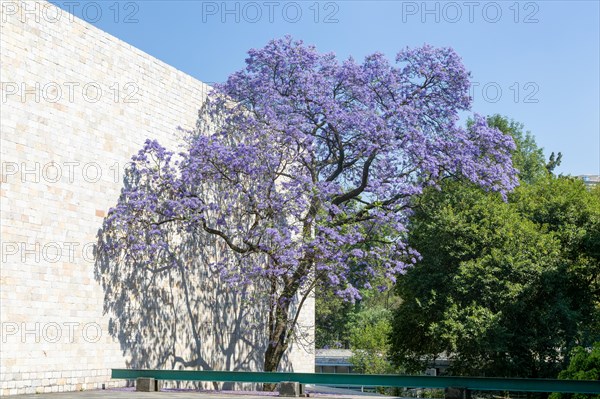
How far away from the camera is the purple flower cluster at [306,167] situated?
20156mm

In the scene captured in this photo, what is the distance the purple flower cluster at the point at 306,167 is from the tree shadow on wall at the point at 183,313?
47 cm

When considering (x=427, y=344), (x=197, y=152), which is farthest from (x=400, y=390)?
(x=197, y=152)

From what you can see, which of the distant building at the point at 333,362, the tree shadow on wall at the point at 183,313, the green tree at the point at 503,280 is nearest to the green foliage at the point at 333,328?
the distant building at the point at 333,362

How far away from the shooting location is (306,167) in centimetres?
2355

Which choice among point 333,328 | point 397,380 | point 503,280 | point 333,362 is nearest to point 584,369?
point 397,380

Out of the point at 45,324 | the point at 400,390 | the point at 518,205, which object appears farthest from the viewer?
the point at 400,390

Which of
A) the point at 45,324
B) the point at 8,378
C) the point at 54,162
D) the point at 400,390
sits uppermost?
the point at 54,162

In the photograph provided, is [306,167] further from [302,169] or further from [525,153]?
[525,153]

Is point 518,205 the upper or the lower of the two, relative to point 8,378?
upper

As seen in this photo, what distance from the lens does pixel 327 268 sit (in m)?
20.0

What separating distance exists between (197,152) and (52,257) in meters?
5.05

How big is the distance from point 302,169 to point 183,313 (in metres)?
5.27

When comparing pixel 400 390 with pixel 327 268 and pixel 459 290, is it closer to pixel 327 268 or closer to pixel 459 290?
pixel 459 290

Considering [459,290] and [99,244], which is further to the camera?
[459,290]
